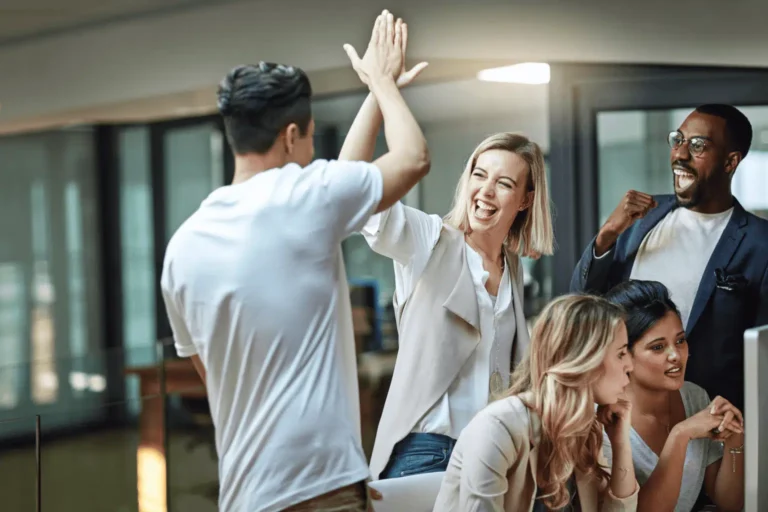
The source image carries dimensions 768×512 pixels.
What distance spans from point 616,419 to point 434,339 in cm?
60

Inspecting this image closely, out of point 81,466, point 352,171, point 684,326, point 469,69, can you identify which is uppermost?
point 469,69

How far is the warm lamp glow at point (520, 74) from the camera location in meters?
3.88

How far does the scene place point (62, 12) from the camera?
13.8 feet

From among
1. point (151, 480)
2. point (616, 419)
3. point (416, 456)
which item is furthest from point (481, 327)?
point (151, 480)

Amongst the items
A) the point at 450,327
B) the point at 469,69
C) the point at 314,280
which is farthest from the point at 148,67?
the point at 314,280

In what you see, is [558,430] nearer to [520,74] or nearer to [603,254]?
[603,254]

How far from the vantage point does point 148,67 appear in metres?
4.29

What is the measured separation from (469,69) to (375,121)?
1.64 m

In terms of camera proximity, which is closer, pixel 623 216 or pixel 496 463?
pixel 496 463

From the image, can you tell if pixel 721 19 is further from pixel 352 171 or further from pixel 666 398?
pixel 352 171

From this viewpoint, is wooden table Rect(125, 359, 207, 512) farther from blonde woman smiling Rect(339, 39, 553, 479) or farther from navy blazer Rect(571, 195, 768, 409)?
navy blazer Rect(571, 195, 768, 409)

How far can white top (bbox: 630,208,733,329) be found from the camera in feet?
11.2

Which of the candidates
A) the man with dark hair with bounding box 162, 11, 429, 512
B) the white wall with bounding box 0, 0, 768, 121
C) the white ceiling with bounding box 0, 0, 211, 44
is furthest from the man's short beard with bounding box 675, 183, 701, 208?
the white ceiling with bounding box 0, 0, 211, 44

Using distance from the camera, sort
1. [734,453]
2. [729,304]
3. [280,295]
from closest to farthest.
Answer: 1. [280,295]
2. [734,453]
3. [729,304]
